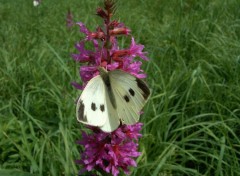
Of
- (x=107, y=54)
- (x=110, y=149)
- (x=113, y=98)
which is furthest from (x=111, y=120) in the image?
(x=107, y=54)

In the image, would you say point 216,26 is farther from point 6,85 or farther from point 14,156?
point 14,156

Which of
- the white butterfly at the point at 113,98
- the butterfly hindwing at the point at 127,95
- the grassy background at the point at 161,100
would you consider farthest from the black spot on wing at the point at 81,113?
the grassy background at the point at 161,100

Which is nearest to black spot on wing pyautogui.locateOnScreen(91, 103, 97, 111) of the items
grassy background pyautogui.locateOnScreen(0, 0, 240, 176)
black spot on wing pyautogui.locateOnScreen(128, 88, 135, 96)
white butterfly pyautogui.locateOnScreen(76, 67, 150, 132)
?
white butterfly pyautogui.locateOnScreen(76, 67, 150, 132)

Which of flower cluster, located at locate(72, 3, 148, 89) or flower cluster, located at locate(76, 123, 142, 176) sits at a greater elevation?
flower cluster, located at locate(72, 3, 148, 89)

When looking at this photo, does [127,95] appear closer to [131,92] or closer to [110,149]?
[131,92]

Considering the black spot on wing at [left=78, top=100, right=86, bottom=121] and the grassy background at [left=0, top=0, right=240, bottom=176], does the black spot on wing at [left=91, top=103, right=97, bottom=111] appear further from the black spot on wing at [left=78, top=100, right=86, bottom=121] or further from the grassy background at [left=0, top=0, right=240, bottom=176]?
the grassy background at [left=0, top=0, right=240, bottom=176]

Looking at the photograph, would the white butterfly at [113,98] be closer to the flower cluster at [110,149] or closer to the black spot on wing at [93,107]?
the black spot on wing at [93,107]

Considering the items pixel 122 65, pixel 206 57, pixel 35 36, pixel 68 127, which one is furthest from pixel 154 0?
pixel 122 65
